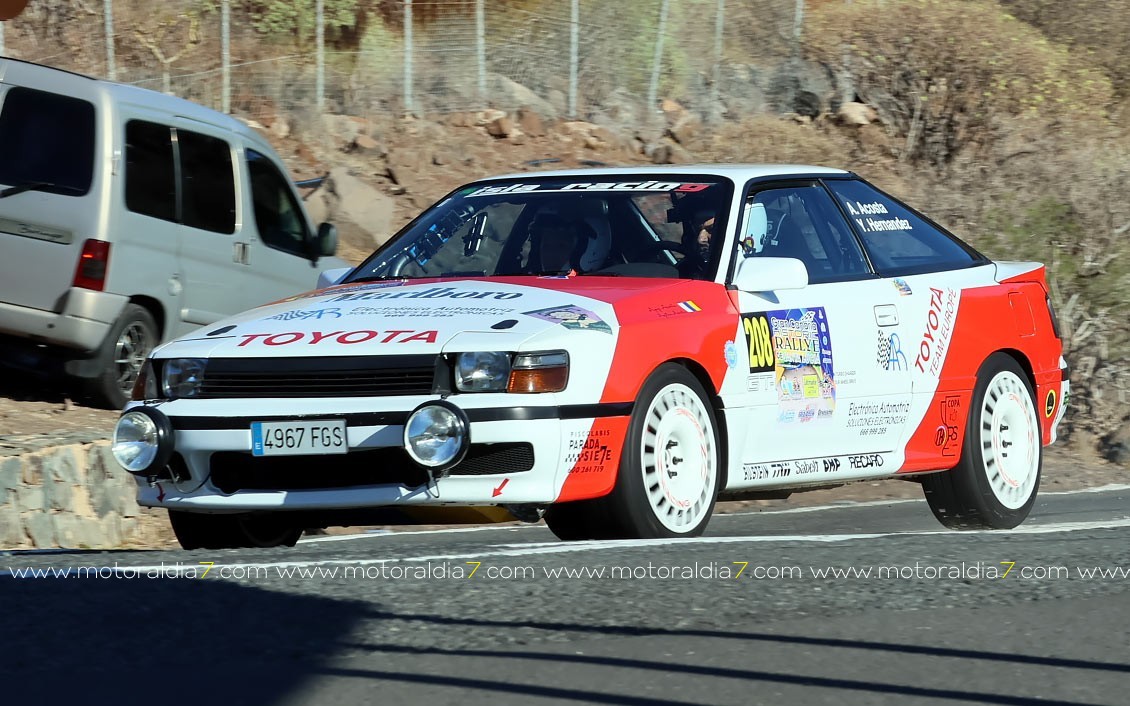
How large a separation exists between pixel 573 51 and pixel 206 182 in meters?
12.1

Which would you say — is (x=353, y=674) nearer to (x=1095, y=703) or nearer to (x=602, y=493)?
(x=1095, y=703)

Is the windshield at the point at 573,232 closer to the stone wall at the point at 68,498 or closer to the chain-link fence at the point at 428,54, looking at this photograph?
the stone wall at the point at 68,498

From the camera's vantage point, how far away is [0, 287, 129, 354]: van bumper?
1060cm

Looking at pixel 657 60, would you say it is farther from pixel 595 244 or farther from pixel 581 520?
pixel 581 520

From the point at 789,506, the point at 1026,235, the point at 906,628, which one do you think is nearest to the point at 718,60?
the point at 1026,235

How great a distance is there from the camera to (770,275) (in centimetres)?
689

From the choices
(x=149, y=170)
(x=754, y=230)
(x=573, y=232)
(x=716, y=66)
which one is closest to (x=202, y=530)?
(x=573, y=232)

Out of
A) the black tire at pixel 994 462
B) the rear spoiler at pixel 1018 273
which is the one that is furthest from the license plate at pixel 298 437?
the rear spoiler at pixel 1018 273

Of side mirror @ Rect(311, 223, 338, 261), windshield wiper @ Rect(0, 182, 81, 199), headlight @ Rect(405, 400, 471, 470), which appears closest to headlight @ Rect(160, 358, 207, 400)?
headlight @ Rect(405, 400, 471, 470)

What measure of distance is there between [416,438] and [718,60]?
64.2ft

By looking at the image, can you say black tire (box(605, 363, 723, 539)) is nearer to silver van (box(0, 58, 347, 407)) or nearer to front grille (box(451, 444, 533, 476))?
front grille (box(451, 444, 533, 476))

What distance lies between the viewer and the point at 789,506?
424 inches

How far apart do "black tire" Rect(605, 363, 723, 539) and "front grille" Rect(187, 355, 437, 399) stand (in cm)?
80

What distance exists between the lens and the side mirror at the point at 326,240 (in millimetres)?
11695
